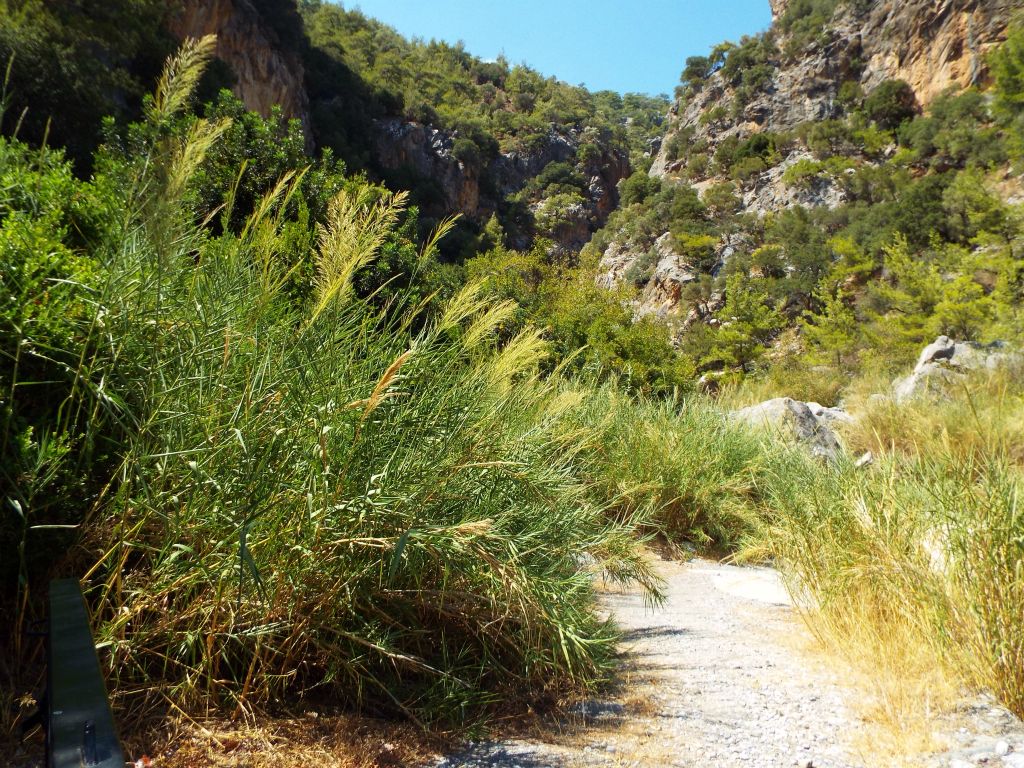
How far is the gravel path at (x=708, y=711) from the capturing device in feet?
5.49

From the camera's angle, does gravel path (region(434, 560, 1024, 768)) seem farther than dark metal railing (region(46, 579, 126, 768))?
Yes

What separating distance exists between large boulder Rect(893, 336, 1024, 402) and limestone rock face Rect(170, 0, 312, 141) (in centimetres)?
2123

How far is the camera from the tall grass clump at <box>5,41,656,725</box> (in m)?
1.45

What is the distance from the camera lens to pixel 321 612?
161 cm

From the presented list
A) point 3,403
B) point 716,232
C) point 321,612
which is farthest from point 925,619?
point 716,232

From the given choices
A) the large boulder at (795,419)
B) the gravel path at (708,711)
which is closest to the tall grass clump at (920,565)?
the gravel path at (708,711)

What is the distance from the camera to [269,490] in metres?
1.48

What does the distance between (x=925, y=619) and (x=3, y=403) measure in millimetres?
2878

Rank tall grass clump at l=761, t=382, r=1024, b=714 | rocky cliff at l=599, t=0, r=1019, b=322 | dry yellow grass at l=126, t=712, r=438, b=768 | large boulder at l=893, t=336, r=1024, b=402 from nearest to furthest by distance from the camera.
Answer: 1. dry yellow grass at l=126, t=712, r=438, b=768
2. tall grass clump at l=761, t=382, r=1024, b=714
3. large boulder at l=893, t=336, r=1024, b=402
4. rocky cliff at l=599, t=0, r=1019, b=322

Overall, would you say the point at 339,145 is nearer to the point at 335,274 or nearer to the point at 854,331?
the point at 854,331

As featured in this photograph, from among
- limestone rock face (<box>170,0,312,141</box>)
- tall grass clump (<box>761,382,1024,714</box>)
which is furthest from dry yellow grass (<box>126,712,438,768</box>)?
limestone rock face (<box>170,0,312,141</box>)

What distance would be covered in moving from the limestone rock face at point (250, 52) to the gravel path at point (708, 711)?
23676 mm

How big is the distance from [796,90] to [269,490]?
2044 inches

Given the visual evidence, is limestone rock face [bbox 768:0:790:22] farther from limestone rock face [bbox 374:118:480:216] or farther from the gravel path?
the gravel path
